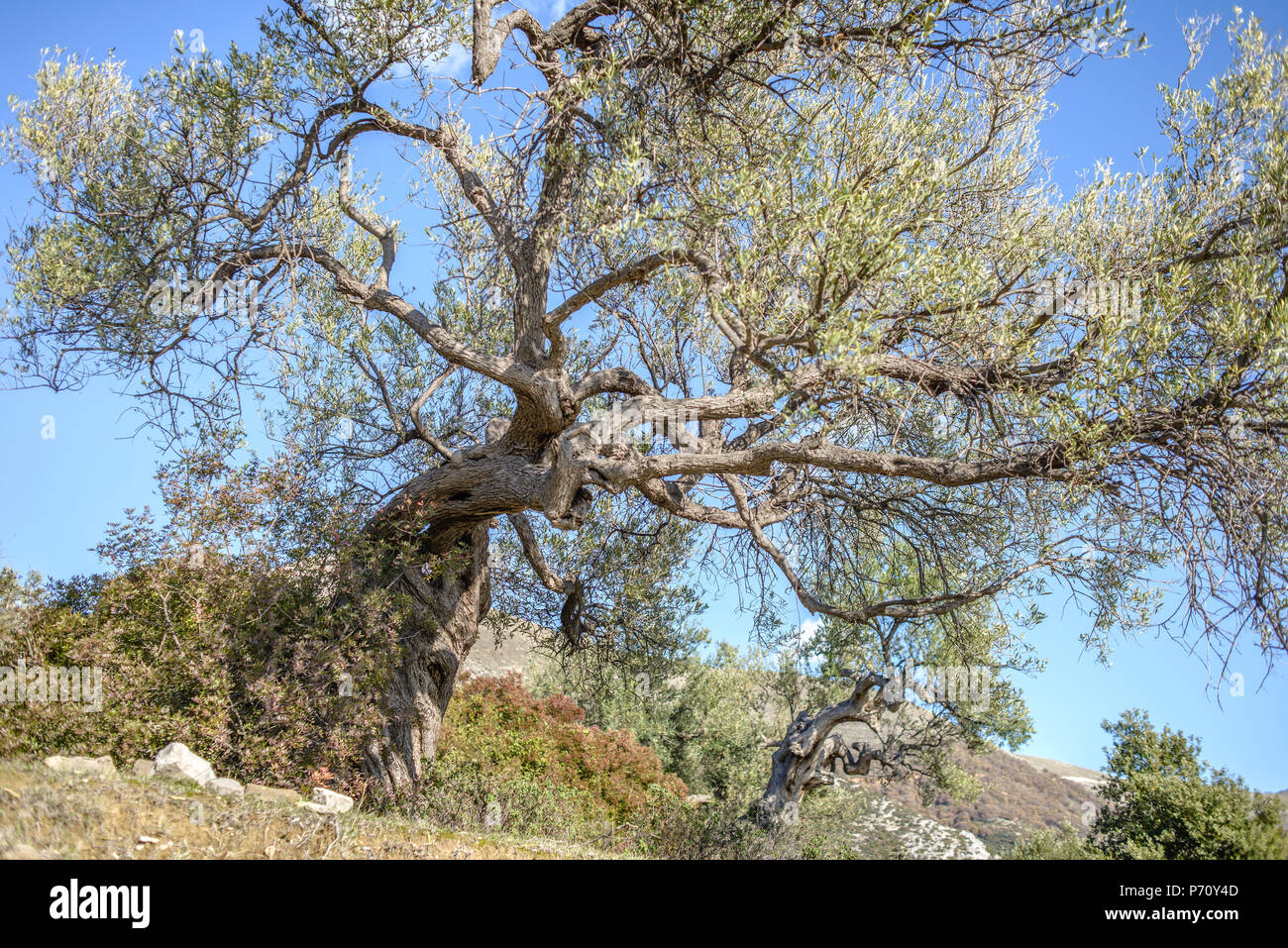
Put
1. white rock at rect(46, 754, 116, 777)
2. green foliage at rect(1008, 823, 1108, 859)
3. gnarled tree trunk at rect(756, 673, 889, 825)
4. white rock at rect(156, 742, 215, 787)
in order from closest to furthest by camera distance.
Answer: white rock at rect(46, 754, 116, 777) < white rock at rect(156, 742, 215, 787) < gnarled tree trunk at rect(756, 673, 889, 825) < green foliage at rect(1008, 823, 1108, 859)

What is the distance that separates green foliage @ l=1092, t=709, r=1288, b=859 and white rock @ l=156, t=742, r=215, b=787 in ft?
48.6

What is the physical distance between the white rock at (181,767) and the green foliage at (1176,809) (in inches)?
583

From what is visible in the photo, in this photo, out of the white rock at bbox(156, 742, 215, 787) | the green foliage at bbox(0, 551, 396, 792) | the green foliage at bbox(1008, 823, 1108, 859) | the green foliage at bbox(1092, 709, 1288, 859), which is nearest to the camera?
the white rock at bbox(156, 742, 215, 787)

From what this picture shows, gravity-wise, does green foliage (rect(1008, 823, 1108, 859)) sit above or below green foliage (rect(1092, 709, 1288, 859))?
below

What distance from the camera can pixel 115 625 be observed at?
810 cm

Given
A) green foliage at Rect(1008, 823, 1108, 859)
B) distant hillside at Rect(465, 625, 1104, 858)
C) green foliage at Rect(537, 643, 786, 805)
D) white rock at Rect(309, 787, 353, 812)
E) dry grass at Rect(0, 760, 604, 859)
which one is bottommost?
distant hillside at Rect(465, 625, 1104, 858)

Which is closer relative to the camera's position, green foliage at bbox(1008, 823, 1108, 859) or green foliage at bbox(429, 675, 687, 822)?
green foliage at bbox(429, 675, 687, 822)

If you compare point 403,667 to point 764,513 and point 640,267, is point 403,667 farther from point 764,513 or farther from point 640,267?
point 640,267

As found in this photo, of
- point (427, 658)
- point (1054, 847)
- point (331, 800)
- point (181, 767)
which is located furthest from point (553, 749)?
point (1054, 847)

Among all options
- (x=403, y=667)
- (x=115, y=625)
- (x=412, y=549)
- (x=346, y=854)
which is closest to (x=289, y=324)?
(x=412, y=549)

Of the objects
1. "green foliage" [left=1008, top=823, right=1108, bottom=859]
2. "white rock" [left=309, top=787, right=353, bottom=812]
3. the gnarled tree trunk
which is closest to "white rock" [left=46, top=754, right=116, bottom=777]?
"white rock" [left=309, top=787, right=353, bottom=812]

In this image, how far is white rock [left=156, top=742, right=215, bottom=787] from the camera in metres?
5.95

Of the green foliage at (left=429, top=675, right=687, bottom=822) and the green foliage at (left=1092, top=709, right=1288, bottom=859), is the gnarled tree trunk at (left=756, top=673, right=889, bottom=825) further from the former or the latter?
the green foliage at (left=1092, top=709, right=1288, bottom=859)

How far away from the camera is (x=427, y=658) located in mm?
11211
